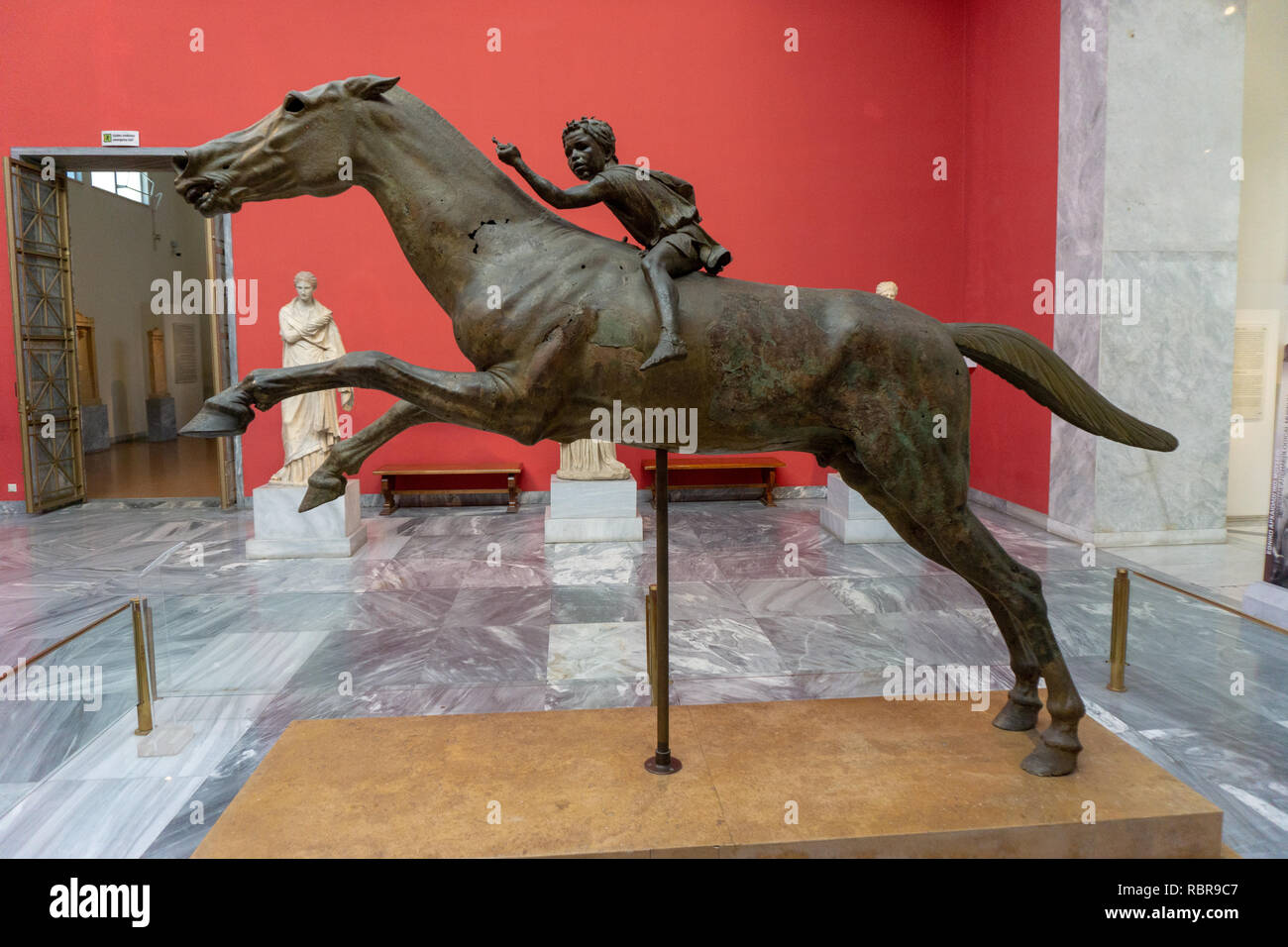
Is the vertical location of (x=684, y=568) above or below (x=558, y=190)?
below

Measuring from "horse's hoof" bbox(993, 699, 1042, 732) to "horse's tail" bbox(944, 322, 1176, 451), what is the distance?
109 cm

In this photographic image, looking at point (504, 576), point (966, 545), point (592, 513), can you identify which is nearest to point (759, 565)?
point (592, 513)

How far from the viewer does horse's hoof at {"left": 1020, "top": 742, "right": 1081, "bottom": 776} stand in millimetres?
2984

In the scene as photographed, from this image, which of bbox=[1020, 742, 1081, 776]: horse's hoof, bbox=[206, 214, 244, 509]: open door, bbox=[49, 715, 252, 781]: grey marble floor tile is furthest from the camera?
bbox=[206, 214, 244, 509]: open door

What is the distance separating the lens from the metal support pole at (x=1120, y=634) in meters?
4.61

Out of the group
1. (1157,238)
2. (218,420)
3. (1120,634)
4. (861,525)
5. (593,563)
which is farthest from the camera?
(861,525)

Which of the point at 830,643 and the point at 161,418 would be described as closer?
the point at 830,643

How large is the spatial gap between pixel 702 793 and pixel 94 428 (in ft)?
51.8

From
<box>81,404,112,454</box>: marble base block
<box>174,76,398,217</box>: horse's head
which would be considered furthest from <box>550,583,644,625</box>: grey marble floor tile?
<box>81,404,112,454</box>: marble base block

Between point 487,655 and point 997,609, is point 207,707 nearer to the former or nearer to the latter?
point 487,655

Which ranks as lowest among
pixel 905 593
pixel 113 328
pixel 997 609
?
pixel 905 593

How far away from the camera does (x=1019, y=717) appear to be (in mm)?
3346

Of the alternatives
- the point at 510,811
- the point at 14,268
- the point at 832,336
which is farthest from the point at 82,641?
the point at 14,268

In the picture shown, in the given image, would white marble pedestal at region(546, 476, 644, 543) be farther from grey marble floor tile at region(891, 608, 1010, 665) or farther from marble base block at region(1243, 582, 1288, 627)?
marble base block at region(1243, 582, 1288, 627)
